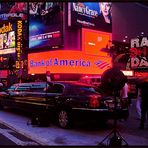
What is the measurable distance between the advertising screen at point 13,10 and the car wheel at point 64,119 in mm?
A: 27755

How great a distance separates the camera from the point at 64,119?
11.4 meters

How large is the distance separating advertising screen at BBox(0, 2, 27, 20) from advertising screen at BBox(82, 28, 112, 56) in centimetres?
825

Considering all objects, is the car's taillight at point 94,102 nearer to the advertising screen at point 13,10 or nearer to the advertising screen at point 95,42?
the advertising screen at point 95,42

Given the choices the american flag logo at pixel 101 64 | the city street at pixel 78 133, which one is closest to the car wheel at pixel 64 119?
the city street at pixel 78 133

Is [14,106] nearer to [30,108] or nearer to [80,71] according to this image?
[30,108]

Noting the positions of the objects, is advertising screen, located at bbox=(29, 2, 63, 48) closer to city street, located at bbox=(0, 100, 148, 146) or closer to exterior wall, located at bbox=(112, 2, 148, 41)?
exterior wall, located at bbox=(112, 2, 148, 41)

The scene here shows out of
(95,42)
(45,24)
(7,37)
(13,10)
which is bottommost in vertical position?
(95,42)

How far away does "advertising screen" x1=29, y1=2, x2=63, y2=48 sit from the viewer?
Answer: 31.2m

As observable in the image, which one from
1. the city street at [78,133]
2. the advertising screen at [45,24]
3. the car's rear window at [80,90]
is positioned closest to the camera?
the city street at [78,133]

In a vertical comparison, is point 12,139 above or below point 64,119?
below

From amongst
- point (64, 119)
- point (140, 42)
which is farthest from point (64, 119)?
point (140, 42)

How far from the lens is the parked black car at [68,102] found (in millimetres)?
10820

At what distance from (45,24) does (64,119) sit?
22.5 m

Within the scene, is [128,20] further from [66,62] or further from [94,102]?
[94,102]
